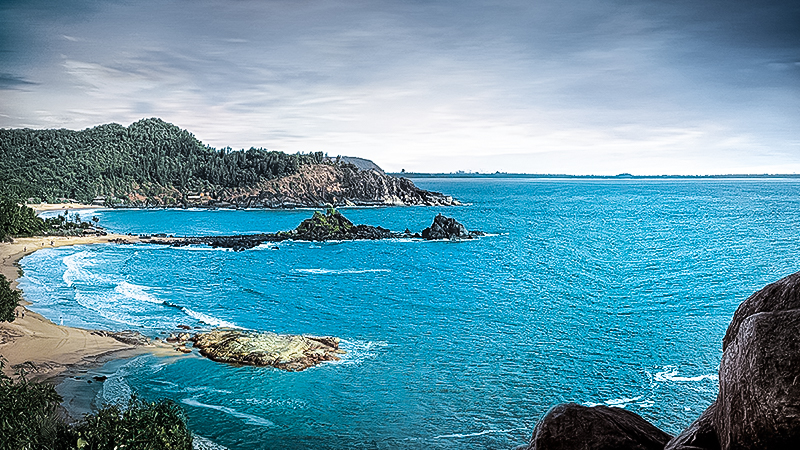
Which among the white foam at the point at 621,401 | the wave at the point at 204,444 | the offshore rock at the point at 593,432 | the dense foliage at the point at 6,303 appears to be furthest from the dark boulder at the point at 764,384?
the dense foliage at the point at 6,303

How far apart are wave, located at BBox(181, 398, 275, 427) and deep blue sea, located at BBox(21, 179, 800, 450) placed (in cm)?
13

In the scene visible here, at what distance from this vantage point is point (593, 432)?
879cm

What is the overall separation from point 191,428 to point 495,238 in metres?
77.5

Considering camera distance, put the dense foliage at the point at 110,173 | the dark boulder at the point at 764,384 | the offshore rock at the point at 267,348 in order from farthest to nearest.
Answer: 1. the dense foliage at the point at 110,173
2. the offshore rock at the point at 267,348
3. the dark boulder at the point at 764,384

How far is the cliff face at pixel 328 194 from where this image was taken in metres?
186

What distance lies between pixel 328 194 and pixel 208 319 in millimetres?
156082

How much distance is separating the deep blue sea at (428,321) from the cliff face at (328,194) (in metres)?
97.4

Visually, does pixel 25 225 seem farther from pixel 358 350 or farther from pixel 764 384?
pixel 764 384

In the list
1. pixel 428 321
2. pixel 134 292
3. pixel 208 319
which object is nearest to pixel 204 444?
pixel 208 319

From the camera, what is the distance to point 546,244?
88438 millimetres

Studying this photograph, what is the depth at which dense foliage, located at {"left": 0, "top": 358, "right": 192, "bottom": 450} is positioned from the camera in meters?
13.3

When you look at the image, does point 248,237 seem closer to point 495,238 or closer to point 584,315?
point 495,238

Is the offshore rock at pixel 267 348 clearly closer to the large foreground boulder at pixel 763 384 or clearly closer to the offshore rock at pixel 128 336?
the offshore rock at pixel 128 336

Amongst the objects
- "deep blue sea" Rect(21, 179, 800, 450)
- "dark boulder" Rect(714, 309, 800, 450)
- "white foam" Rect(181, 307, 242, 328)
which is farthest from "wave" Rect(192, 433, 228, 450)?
"dark boulder" Rect(714, 309, 800, 450)
